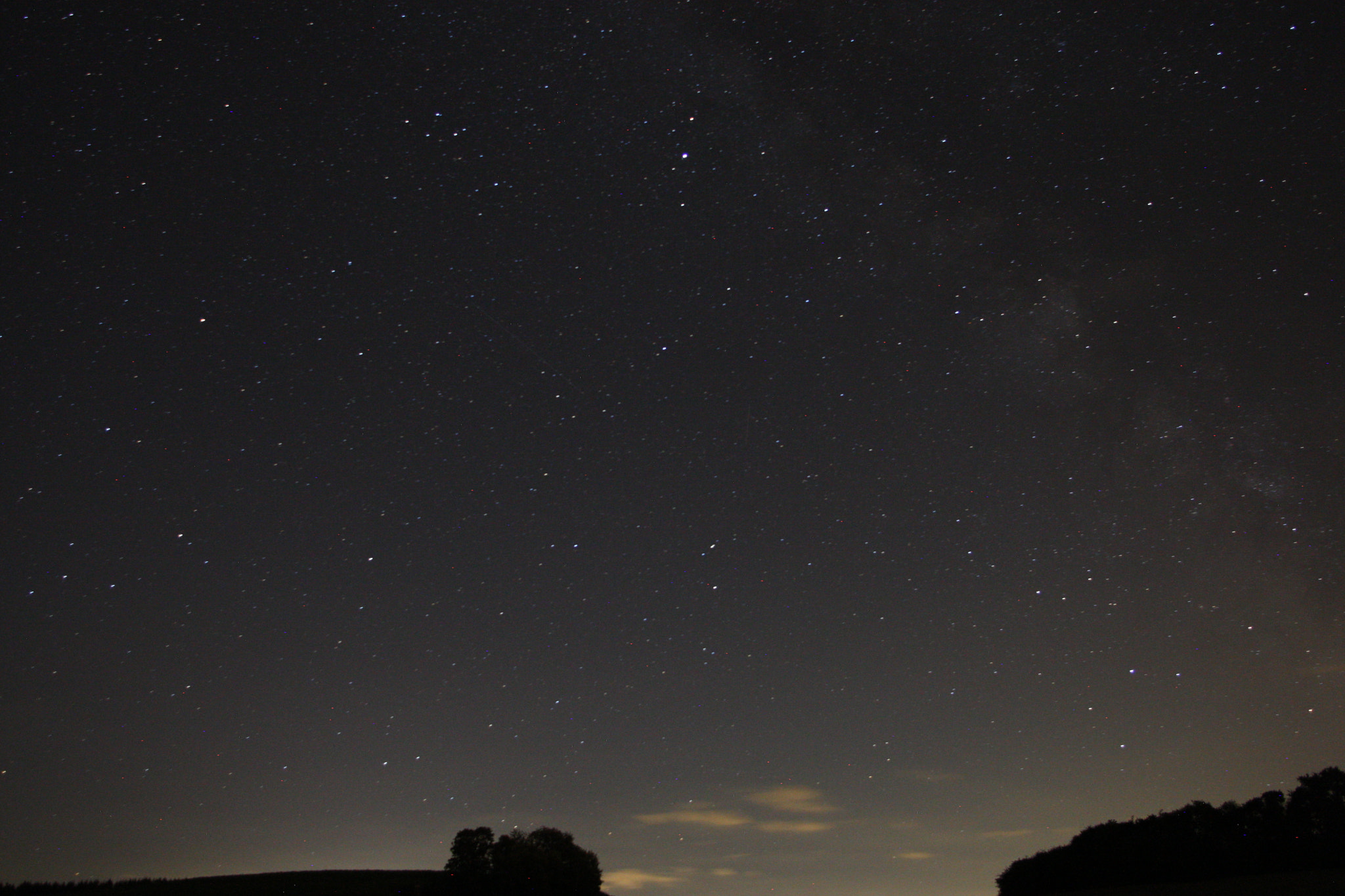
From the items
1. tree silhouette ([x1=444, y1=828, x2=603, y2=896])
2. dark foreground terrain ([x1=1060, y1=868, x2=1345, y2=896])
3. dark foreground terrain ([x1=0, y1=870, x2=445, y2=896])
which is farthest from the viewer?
tree silhouette ([x1=444, y1=828, x2=603, y2=896])

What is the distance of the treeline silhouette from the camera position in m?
41.7

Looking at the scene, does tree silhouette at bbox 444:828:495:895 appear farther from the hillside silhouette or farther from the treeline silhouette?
the treeline silhouette

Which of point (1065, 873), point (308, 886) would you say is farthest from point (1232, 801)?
point (308, 886)

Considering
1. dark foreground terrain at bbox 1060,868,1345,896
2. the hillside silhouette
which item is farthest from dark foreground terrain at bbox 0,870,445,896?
dark foreground terrain at bbox 1060,868,1345,896

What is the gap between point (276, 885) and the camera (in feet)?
153

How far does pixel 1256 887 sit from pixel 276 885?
4998 cm

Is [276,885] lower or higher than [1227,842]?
lower

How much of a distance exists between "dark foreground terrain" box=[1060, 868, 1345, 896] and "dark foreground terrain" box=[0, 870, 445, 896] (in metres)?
36.4

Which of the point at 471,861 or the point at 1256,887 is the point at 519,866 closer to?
the point at 471,861

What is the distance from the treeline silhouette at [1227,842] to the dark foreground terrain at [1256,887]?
999 millimetres

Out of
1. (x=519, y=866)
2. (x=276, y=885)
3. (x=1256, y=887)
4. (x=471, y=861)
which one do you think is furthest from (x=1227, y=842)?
(x=276, y=885)

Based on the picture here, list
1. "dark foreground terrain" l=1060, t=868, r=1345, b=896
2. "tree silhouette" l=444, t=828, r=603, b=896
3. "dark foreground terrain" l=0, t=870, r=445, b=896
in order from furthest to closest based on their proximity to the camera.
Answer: "tree silhouette" l=444, t=828, r=603, b=896 → "dark foreground terrain" l=0, t=870, r=445, b=896 → "dark foreground terrain" l=1060, t=868, r=1345, b=896

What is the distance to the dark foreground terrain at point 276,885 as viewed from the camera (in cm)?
4147

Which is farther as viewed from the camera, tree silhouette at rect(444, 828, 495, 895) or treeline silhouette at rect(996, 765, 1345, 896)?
tree silhouette at rect(444, 828, 495, 895)
